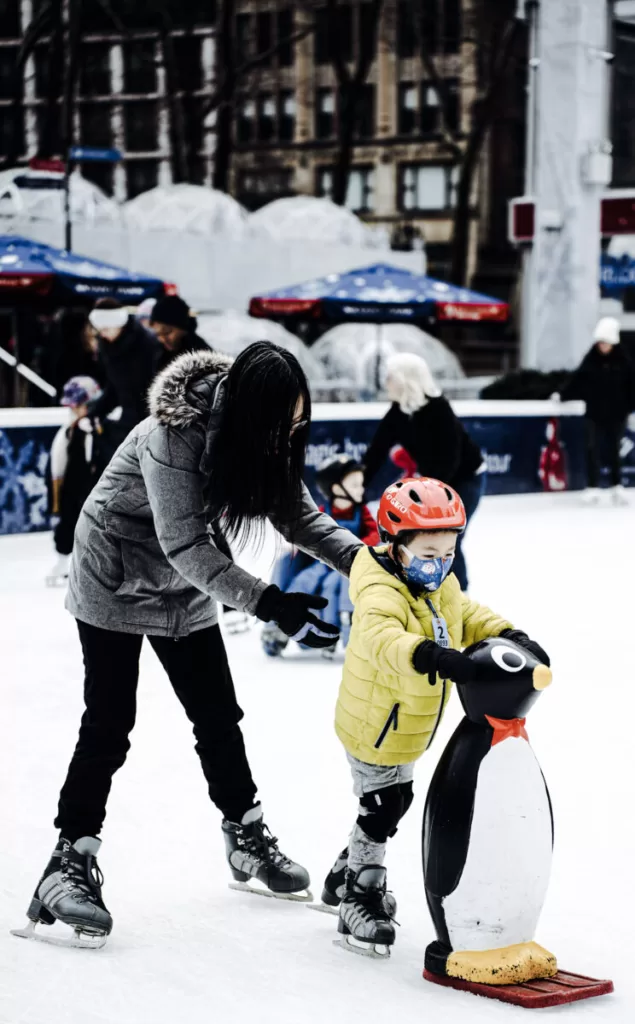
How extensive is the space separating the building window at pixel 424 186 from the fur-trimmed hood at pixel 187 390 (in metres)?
47.4

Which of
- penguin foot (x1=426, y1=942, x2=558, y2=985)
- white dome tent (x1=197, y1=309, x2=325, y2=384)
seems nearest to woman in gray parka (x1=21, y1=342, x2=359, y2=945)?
penguin foot (x1=426, y1=942, x2=558, y2=985)

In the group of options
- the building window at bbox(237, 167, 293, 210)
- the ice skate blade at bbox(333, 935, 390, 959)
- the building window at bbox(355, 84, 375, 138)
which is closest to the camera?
the ice skate blade at bbox(333, 935, 390, 959)

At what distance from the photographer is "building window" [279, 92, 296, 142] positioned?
51969mm

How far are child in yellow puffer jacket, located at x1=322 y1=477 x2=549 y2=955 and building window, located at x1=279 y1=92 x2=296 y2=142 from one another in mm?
50619

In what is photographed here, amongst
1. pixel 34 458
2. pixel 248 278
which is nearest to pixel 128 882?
pixel 34 458

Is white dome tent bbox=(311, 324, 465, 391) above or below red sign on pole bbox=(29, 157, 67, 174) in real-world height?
below

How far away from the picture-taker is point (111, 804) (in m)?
4.23

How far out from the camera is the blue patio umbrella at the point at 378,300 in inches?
633

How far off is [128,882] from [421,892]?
703 mm

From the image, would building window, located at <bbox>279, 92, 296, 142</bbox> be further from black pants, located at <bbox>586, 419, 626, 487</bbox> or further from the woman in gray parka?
the woman in gray parka

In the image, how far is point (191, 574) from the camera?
294cm

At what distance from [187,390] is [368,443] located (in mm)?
9760

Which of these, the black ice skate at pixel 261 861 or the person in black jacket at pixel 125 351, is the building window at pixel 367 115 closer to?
the person in black jacket at pixel 125 351

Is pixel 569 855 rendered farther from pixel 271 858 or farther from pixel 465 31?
pixel 465 31
